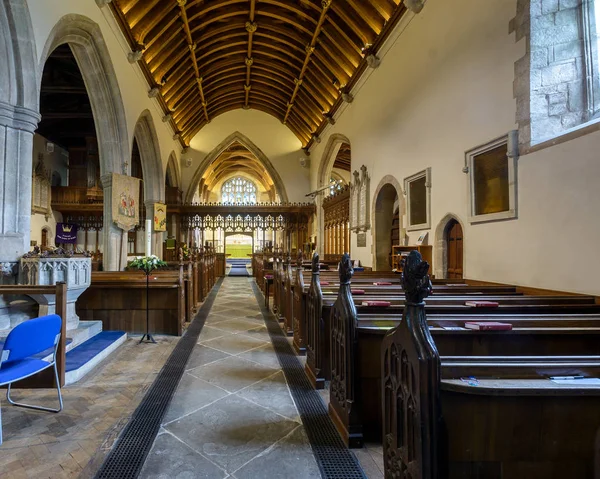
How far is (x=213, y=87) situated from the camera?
1257 centimetres

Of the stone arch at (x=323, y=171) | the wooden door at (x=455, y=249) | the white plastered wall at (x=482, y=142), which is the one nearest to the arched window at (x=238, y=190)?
the stone arch at (x=323, y=171)

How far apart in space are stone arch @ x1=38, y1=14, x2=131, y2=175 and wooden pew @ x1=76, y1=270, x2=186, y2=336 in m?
3.44

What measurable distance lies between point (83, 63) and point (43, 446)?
22.6ft

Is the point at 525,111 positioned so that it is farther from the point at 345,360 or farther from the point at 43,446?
the point at 43,446

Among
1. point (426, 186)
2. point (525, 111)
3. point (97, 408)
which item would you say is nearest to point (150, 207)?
point (426, 186)

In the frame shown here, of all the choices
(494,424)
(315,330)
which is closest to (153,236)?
(315,330)

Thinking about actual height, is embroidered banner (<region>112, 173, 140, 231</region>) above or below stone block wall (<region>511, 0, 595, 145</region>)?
below

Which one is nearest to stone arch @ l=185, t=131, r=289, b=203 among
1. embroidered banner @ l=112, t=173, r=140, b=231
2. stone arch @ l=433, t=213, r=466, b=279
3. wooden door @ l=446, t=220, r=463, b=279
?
embroidered banner @ l=112, t=173, r=140, b=231

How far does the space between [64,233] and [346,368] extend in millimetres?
12457

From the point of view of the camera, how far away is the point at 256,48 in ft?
36.6

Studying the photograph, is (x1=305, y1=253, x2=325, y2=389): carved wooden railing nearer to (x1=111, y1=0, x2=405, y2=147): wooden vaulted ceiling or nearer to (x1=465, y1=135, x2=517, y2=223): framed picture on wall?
(x1=465, y1=135, x2=517, y2=223): framed picture on wall

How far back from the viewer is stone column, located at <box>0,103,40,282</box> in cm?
373

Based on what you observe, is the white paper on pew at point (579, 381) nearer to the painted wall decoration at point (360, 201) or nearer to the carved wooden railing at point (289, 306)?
the carved wooden railing at point (289, 306)

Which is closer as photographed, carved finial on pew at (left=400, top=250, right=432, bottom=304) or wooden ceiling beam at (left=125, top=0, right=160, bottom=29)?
carved finial on pew at (left=400, top=250, right=432, bottom=304)
